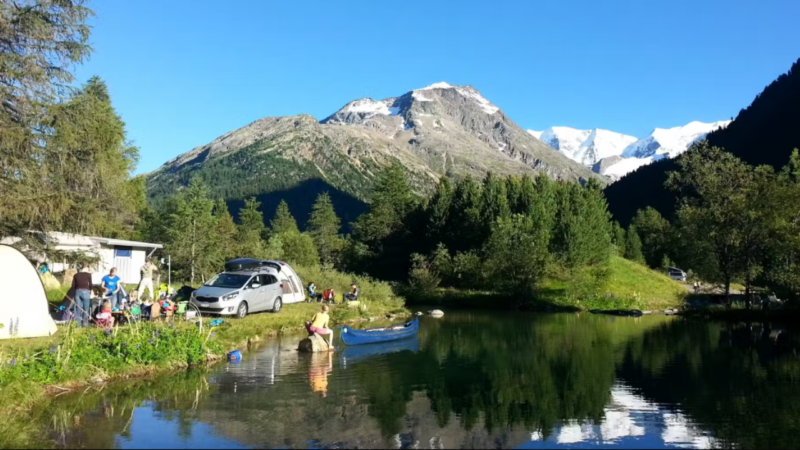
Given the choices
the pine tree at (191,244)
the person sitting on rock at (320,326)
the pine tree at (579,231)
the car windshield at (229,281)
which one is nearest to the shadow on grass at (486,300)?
the pine tree at (579,231)

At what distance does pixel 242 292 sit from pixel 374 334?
19.2ft

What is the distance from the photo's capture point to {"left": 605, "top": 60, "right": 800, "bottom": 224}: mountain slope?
5034 inches

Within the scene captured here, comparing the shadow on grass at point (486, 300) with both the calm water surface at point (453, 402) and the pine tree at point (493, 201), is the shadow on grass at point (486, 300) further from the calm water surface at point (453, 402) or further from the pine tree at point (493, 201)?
the calm water surface at point (453, 402)

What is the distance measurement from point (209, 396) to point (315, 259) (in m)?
78.0

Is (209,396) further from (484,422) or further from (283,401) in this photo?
(484,422)

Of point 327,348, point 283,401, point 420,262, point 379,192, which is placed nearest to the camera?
point 283,401

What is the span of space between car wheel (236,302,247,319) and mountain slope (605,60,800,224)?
123m

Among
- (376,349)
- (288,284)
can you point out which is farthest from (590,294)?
(376,349)

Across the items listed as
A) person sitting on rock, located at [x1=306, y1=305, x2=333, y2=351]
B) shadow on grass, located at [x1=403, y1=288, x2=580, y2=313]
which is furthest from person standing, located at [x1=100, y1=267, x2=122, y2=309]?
shadow on grass, located at [x1=403, y1=288, x2=580, y2=313]

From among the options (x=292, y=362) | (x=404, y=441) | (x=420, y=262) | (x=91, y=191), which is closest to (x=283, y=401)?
(x=404, y=441)

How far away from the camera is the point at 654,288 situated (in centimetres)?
5809

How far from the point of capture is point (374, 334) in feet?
79.3

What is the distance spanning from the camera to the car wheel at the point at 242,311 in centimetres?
2429

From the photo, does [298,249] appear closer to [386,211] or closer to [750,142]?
[386,211]
